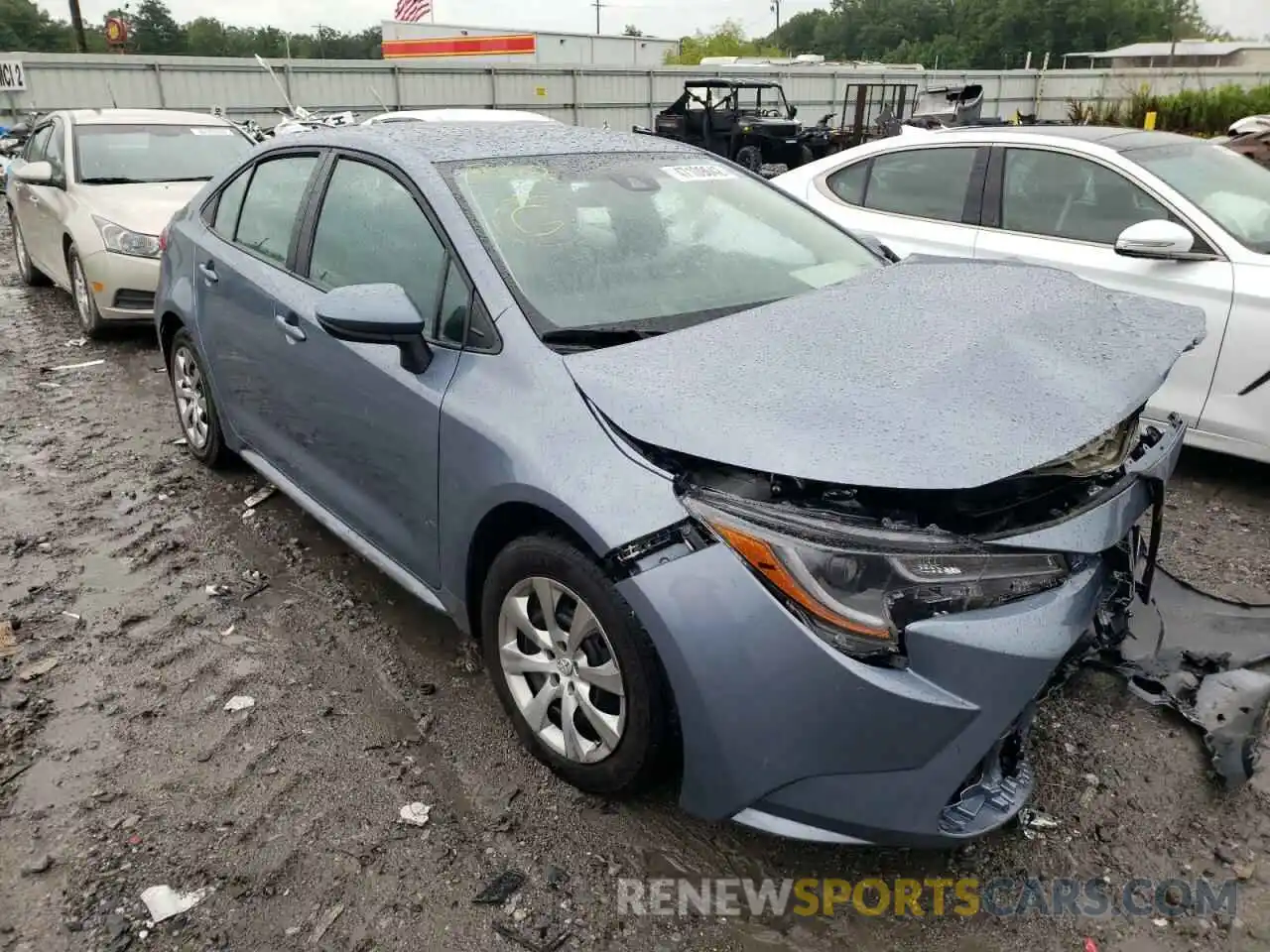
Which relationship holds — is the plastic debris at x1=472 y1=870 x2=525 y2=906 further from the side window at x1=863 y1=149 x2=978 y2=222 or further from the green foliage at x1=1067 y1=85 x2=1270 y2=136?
the green foliage at x1=1067 y1=85 x2=1270 y2=136

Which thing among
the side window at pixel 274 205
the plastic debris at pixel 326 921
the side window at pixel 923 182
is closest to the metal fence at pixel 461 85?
the side window at pixel 274 205

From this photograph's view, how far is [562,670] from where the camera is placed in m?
2.47

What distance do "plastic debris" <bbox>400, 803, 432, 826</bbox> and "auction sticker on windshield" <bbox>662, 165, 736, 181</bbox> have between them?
7.22ft

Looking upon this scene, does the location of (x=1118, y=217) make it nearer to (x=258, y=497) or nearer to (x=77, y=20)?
(x=258, y=497)

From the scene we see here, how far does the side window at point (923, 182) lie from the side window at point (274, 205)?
3.36 meters

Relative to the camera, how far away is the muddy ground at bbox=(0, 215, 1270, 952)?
2.22m

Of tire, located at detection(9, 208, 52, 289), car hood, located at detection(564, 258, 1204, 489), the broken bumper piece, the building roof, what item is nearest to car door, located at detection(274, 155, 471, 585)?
car hood, located at detection(564, 258, 1204, 489)

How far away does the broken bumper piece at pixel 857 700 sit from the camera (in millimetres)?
1946

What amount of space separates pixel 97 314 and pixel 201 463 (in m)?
2.95

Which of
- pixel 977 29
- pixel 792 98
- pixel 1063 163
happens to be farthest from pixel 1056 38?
pixel 1063 163

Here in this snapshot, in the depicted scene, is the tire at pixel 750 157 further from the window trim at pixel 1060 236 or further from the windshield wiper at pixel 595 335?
the windshield wiper at pixel 595 335

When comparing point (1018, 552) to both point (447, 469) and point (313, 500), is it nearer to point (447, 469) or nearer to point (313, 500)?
point (447, 469)

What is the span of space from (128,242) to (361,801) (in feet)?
18.4

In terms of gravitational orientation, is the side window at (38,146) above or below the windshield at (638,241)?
below
